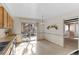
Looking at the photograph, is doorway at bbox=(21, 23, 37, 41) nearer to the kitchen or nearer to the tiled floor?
the tiled floor

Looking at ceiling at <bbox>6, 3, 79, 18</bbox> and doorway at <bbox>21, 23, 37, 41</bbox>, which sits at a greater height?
ceiling at <bbox>6, 3, 79, 18</bbox>

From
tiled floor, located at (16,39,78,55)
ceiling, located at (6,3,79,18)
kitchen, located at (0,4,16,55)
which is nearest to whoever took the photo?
kitchen, located at (0,4,16,55)

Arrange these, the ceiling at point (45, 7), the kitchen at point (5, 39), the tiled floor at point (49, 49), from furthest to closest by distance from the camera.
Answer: the tiled floor at point (49, 49)
the ceiling at point (45, 7)
the kitchen at point (5, 39)

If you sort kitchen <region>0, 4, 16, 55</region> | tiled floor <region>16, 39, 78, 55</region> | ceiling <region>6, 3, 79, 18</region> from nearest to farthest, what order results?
1. kitchen <region>0, 4, 16, 55</region>
2. ceiling <region>6, 3, 79, 18</region>
3. tiled floor <region>16, 39, 78, 55</region>

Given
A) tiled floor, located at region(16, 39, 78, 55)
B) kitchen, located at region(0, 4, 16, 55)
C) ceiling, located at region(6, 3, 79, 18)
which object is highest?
ceiling, located at region(6, 3, 79, 18)

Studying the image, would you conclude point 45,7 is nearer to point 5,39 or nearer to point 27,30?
point 27,30

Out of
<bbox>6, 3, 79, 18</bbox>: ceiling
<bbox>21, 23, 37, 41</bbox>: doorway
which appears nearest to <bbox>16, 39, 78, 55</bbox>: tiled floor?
<bbox>21, 23, 37, 41</bbox>: doorway

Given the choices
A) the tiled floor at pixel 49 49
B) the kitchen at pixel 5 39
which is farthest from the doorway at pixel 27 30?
the kitchen at pixel 5 39

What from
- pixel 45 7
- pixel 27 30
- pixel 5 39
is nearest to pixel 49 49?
pixel 27 30

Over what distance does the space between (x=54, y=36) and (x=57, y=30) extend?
14 centimetres

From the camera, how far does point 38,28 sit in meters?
1.58

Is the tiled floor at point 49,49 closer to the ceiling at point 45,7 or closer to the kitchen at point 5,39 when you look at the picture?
the kitchen at point 5,39
